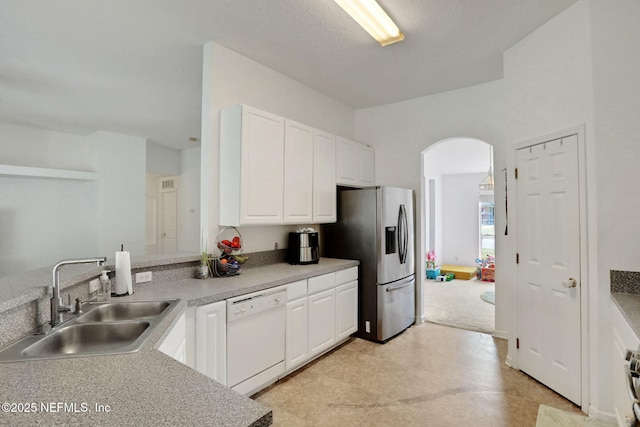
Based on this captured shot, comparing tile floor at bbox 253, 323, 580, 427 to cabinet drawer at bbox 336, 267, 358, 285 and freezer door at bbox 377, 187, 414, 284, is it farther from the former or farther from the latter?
freezer door at bbox 377, 187, 414, 284

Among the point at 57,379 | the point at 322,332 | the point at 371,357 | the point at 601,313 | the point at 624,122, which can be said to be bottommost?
the point at 371,357

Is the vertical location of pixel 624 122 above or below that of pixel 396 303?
above

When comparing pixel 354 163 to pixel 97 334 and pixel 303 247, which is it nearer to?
pixel 303 247

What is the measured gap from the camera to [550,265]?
8.57 feet

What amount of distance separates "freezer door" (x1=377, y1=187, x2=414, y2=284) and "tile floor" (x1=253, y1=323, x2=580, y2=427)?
84 cm

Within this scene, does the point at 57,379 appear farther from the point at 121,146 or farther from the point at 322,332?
the point at 121,146

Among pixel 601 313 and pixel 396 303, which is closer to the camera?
pixel 601 313

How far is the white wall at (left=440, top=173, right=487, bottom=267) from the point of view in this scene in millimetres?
8266

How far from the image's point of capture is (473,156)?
656cm

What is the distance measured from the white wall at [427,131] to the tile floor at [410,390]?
96 cm

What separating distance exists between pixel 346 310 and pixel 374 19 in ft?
8.98

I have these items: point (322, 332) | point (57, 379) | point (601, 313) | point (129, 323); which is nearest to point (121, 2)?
point (129, 323)

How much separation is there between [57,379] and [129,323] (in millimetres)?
630

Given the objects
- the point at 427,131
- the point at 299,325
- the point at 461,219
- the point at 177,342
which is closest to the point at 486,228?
the point at 461,219
